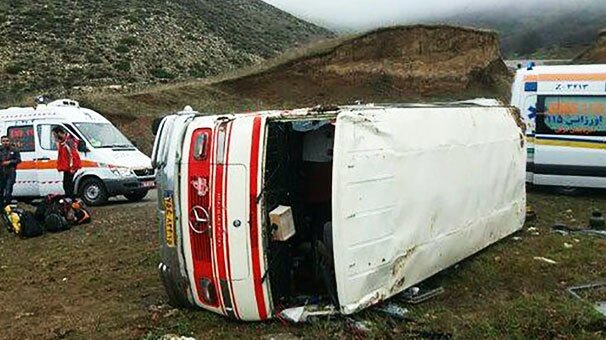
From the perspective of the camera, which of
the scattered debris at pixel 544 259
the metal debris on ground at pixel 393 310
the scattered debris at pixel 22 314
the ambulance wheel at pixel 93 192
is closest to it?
the metal debris on ground at pixel 393 310

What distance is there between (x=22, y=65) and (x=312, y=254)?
36.6 m

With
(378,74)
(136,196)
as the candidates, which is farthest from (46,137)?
(378,74)

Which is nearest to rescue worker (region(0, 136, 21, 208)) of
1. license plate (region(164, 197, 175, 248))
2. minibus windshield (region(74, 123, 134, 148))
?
minibus windshield (region(74, 123, 134, 148))

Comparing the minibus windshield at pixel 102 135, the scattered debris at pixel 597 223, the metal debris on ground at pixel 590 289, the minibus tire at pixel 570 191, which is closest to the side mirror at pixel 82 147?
the minibus windshield at pixel 102 135

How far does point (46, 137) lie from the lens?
13523mm

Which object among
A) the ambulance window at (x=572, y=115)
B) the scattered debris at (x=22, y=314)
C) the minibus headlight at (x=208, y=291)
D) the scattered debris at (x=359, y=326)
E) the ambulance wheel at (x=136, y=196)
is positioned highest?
the ambulance window at (x=572, y=115)

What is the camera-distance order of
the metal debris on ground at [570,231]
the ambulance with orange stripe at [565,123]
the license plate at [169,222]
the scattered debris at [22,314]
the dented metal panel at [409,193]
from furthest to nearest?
the ambulance with orange stripe at [565,123] < the metal debris on ground at [570,231] < the scattered debris at [22,314] < the license plate at [169,222] < the dented metal panel at [409,193]

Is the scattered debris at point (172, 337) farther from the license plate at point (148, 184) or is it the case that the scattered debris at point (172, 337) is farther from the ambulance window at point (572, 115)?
the license plate at point (148, 184)

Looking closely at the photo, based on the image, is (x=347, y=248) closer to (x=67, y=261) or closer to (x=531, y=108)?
(x=67, y=261)

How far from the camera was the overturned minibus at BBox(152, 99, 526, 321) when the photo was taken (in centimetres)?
508

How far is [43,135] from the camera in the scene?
1354cm

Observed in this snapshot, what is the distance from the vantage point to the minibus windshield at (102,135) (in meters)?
13.5

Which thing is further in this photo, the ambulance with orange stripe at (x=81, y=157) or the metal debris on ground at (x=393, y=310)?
the ambulance with orange stripe at (x=81, y=157)

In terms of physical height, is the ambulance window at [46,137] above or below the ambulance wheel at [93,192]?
above
